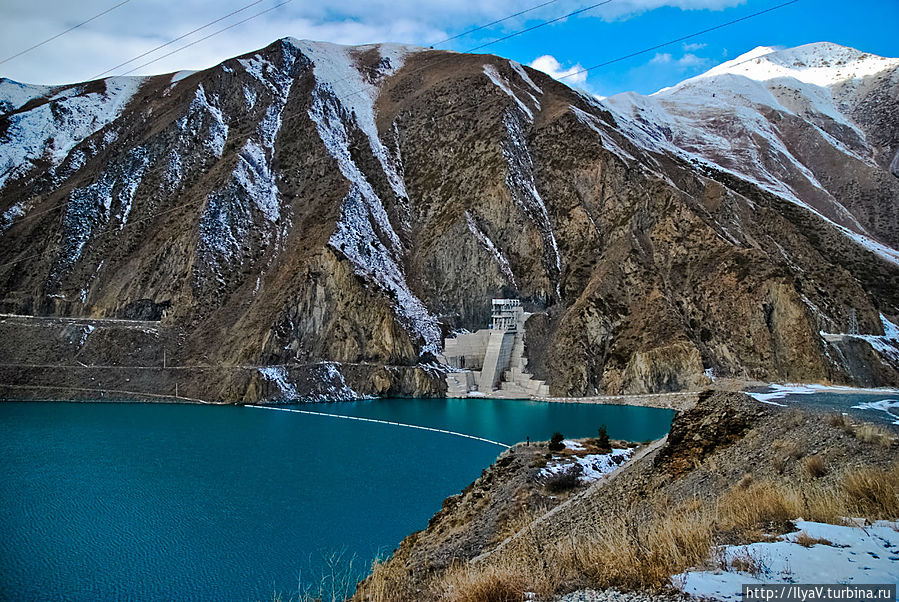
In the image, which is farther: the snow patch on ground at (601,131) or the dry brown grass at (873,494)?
the snow patch on ground at (601,131)

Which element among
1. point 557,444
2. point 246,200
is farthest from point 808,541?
point 246,200

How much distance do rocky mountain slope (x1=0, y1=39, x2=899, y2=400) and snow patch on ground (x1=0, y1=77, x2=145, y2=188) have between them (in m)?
0.36

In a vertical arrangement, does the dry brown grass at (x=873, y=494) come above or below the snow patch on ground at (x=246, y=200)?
below

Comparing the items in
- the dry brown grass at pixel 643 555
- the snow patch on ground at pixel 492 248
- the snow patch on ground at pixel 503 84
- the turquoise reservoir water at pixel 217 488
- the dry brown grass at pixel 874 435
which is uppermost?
the snow patch on ground at pixel 503 84

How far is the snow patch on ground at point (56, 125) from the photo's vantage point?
265ft

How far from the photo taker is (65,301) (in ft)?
210

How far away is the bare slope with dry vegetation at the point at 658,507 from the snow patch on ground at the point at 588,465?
18.0 inches

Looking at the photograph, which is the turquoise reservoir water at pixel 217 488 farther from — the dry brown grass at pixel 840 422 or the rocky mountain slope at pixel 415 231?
the dry brown grass at pixel 840 422

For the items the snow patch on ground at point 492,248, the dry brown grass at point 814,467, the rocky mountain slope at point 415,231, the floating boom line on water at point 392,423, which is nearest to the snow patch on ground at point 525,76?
the rocky mountain slope at point 415,231

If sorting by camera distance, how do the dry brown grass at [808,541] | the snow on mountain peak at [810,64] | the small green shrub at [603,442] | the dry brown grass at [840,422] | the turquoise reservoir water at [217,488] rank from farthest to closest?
the snow on mountain peak at [810,64], the small green shrub at [603,442], the turquoise reservoir water at [217,488], the dry brown grass at [840,422], the dry brown grass at [808,541]

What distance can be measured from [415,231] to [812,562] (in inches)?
2684

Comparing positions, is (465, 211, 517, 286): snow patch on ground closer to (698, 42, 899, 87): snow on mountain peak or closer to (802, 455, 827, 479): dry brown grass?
(802, 455, 827, 479): dry brown grass

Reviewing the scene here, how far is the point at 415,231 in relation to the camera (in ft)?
238

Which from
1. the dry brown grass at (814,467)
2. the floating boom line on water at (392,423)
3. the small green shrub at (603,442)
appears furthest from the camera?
the floating boom line on water at (392,423)
